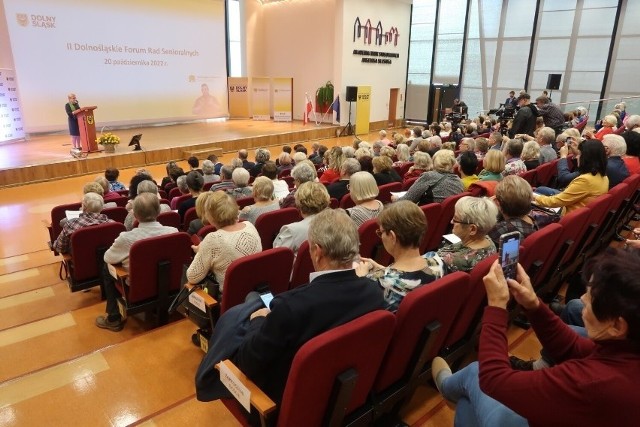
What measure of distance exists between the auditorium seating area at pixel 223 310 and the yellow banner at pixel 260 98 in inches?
415

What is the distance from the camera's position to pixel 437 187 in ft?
11.3

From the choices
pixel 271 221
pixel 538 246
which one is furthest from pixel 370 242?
pixel 538 246

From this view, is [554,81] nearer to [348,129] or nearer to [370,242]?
[348,129]

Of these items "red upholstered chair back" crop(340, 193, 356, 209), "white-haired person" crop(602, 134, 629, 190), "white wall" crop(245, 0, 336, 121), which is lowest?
"red upholstered chair back" crop(340, 193, 356, 209)

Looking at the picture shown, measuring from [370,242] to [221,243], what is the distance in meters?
0.91

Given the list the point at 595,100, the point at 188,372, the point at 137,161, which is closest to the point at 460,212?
the point at 188,372

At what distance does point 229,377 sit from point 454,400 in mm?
846

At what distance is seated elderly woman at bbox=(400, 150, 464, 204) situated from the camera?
135 inches

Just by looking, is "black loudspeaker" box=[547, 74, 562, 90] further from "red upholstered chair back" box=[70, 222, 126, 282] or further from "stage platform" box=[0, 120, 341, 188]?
"red upholstered chair back" box=[70, 222, 126, 282]

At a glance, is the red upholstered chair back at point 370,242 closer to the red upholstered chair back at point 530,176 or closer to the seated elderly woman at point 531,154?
the red upholstered chair back at point 530,176

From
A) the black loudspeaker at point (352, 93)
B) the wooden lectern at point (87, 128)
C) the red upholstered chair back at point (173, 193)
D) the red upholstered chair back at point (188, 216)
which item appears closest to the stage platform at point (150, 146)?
the wooden lectern at point (87, 128)

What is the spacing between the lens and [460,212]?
1923mm

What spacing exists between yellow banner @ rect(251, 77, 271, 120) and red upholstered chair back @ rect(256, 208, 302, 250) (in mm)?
11291

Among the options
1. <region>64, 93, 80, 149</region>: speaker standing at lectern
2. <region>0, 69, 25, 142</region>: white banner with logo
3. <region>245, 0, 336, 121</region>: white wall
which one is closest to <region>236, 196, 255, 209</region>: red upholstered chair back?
<region>64, 93, 80, 149</region>: speaker standing at lectern
